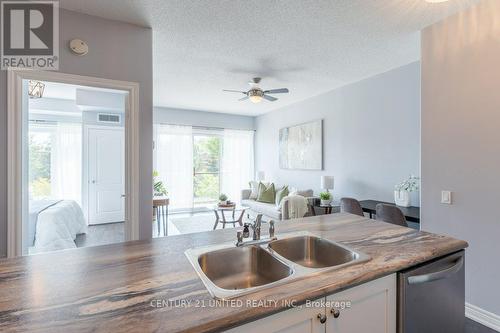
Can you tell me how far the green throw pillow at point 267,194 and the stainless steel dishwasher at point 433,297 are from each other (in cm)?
425

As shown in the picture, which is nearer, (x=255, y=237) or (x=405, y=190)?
(x=255, y=237)

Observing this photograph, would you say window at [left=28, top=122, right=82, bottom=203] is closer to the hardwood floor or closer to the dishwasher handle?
the dishwasher handle

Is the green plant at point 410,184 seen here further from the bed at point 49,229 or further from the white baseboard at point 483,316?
the bed at point 49,229

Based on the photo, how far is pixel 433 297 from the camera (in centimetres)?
128

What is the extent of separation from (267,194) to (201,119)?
2.68 meters

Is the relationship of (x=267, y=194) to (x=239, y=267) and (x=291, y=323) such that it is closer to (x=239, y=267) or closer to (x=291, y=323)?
(x=239, y=267)

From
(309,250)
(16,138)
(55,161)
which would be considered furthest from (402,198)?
(55,161)

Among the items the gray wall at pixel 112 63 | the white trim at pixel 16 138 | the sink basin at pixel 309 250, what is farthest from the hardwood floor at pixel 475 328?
the white trim at pixel 16 138

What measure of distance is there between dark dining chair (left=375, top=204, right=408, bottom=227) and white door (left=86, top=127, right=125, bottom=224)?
485 centimetres

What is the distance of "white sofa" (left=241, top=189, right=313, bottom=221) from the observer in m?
4.43

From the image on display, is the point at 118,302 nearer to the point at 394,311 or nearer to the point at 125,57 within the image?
the point at 394,311

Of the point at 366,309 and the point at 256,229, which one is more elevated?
the point at 256,229

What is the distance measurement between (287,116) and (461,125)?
3.98 metres

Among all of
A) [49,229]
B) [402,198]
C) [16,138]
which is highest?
[16,138]
